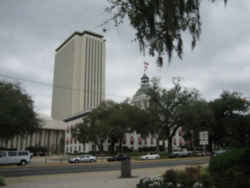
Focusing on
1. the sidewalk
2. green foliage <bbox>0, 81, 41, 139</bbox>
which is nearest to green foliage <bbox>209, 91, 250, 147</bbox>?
green foliage <bbox>0, 81, 41, 139</bbox>

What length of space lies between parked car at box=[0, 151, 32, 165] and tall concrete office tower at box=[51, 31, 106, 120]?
69.2 metres

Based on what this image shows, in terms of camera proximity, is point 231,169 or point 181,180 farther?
point 181,180

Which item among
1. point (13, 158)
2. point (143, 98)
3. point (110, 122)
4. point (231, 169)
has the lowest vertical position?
point (13, 158)

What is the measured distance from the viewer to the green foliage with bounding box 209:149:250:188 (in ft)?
27.7

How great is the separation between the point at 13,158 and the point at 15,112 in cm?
597

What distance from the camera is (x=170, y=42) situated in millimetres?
8945

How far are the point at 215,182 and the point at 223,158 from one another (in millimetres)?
1287

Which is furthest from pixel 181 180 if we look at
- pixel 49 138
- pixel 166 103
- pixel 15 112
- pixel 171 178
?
pixel 49 138

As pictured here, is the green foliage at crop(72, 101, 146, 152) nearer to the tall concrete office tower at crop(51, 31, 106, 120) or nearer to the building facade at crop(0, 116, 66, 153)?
the tall concrete office tower at crop(51, 31, 106, 120)

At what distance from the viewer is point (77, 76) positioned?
459 feet

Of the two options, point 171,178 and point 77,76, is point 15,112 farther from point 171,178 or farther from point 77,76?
point 77,76

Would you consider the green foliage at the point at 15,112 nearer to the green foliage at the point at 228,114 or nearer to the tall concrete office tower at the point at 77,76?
the green foliage at the point at 228,114

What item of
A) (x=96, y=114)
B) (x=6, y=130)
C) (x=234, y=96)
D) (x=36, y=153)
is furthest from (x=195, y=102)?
(x=36, y=153)

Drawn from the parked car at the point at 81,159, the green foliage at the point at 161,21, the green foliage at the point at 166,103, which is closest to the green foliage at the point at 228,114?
the green foliage at the point at 166,103
